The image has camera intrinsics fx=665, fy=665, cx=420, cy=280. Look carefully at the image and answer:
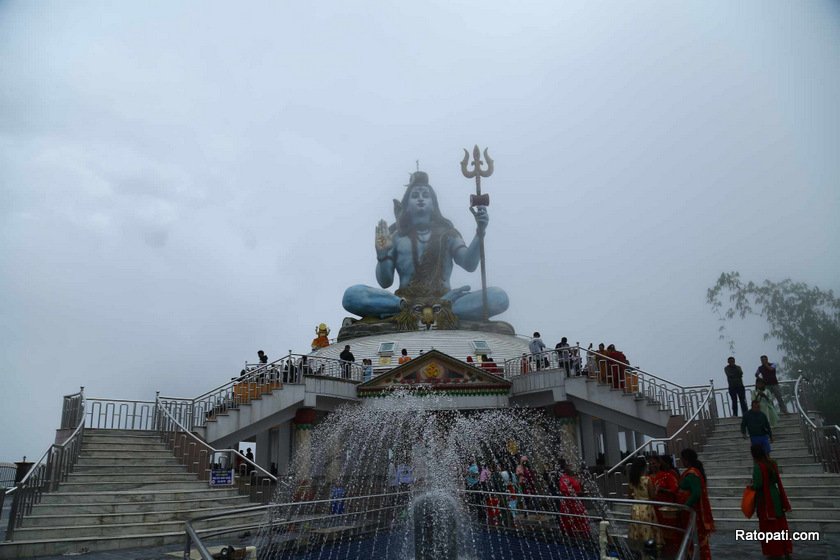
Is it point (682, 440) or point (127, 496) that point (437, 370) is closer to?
point (682, 440)

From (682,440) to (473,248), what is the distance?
17976 mm

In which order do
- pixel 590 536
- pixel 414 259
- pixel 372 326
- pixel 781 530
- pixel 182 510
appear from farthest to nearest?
pixel 414 259 → pixel 372 326 → pixel 182 510 → pixel 590 536 → pixel 781 530

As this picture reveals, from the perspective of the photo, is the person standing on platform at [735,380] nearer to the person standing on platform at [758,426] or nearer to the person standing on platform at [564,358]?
the person standing on platform at [758,426]

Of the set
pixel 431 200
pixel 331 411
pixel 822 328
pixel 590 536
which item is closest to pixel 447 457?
pixel 331 411

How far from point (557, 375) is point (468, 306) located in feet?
37.5

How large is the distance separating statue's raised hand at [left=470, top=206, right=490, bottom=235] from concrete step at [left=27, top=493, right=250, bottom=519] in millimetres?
17842

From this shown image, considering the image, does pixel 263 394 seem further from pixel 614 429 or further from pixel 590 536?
pixel 614 429

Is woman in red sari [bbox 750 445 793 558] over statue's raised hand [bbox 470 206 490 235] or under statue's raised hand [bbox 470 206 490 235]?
under

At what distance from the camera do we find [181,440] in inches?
564

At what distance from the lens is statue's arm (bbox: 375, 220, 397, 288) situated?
3192 centimetres

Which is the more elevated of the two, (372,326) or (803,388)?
(372,326)

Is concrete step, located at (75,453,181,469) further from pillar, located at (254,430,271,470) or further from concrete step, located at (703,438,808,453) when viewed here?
concrete step, located at (703,438,808,453)

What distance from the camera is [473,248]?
30.3 metres

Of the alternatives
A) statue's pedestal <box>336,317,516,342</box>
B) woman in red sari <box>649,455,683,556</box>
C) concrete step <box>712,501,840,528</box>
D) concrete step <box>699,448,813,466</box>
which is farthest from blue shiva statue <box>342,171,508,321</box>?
woman in red sari <box>649,455,683,556</box>
